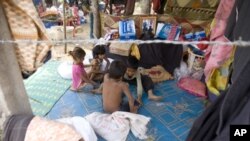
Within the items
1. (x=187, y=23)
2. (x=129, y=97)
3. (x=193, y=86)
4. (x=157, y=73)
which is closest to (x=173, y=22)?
(x=187, y=23)

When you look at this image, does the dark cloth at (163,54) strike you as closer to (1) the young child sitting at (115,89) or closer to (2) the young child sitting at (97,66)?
(2) the young child sitting at (97,66)

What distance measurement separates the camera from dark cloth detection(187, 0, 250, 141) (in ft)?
3.36

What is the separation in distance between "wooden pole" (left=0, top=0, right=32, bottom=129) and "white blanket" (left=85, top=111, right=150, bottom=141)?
41.2 inches

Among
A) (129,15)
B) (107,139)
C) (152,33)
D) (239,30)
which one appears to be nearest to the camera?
(239,30)

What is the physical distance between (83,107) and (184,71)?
1.82 meters

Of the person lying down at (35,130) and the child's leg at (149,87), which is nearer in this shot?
the person lying down at (35,130)

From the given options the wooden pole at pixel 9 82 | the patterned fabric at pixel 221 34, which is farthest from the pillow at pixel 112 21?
the wooden pole at pixel 9 82

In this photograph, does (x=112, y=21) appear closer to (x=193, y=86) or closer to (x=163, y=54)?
(x=163, y=54)

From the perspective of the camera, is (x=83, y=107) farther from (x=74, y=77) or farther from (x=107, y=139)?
(x=107, y=139)

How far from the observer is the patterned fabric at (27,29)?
1.12 m

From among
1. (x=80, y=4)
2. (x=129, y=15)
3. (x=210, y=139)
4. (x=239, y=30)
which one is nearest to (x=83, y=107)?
(x=210, y=139)

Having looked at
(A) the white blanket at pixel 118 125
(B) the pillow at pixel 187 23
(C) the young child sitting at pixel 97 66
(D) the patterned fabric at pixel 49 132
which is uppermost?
(B) the pillow at pixel 187 23

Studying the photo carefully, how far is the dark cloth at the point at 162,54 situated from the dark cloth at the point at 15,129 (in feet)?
9.00

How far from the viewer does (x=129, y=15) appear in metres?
4.87
